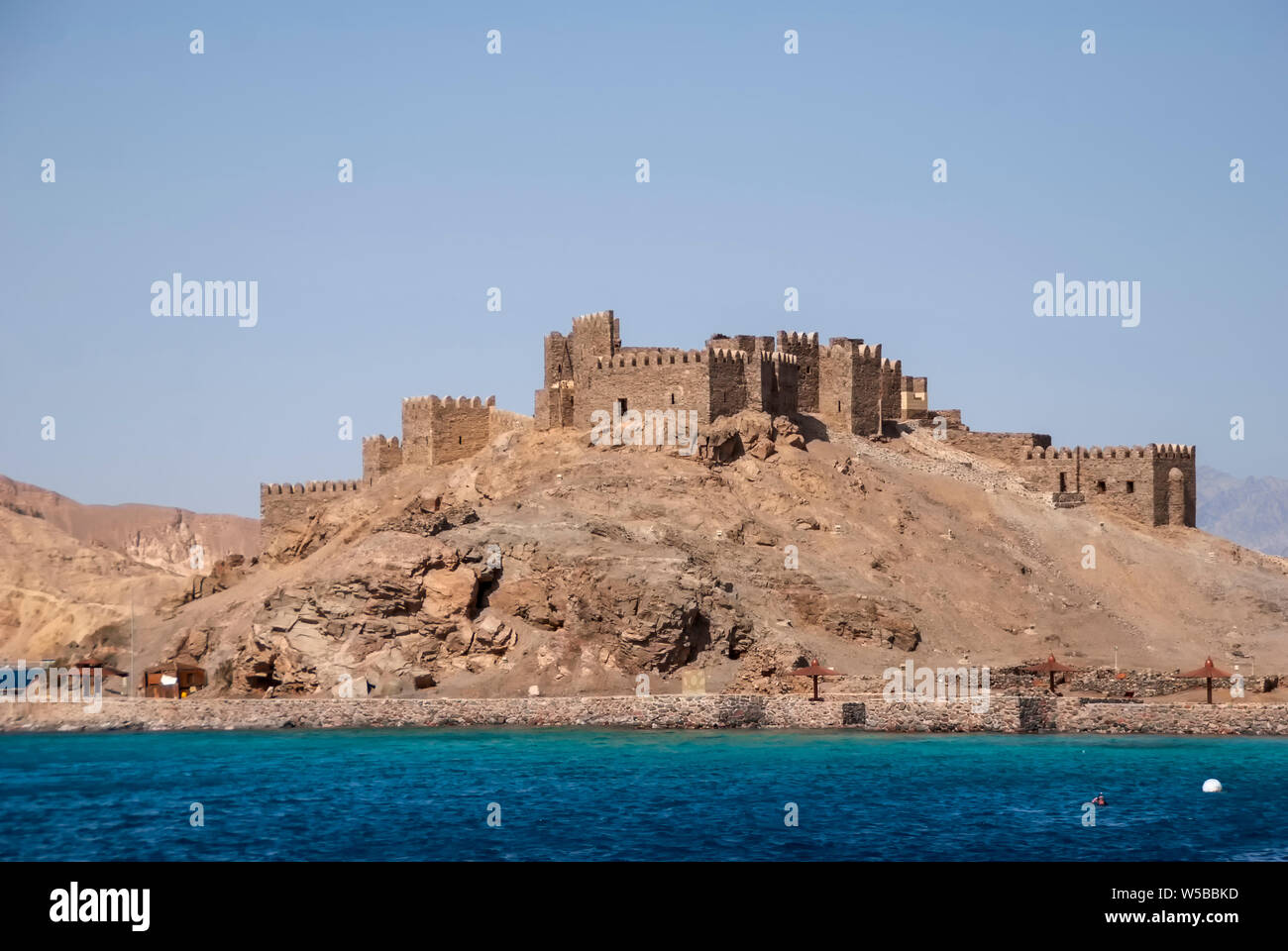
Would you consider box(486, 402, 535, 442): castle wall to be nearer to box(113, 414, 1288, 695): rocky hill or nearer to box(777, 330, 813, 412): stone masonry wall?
box(113, 414, 1288, 695): rocky hill

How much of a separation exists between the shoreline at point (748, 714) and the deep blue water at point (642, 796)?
0.85m

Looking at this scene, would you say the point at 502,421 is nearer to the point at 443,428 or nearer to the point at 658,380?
the point at 443,428

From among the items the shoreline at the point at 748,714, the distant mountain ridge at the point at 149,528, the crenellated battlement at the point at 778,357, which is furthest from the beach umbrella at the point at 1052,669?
the distant mountain ridge at the point at 149,528

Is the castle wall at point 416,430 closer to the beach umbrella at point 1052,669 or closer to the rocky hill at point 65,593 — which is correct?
the rocky hill at point 65,593

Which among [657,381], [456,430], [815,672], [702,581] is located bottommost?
[815,672]

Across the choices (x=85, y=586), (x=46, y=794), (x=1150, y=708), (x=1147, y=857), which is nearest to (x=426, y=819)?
(x=46, y=794)

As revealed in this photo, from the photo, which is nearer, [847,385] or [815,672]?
[815,672]

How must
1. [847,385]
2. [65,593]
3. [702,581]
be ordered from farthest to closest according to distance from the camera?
1. [65,593]
2. [847,385]
3. [702,581]

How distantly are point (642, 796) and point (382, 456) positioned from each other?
3948 centimetres

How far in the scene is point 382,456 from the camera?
80.8 m

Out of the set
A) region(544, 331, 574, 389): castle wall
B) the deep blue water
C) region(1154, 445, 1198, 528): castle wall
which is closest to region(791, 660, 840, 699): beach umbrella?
the deep blue water

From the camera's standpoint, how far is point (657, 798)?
4400cm

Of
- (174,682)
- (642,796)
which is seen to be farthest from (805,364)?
(642,796)

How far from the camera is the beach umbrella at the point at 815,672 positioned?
57.4 metres
